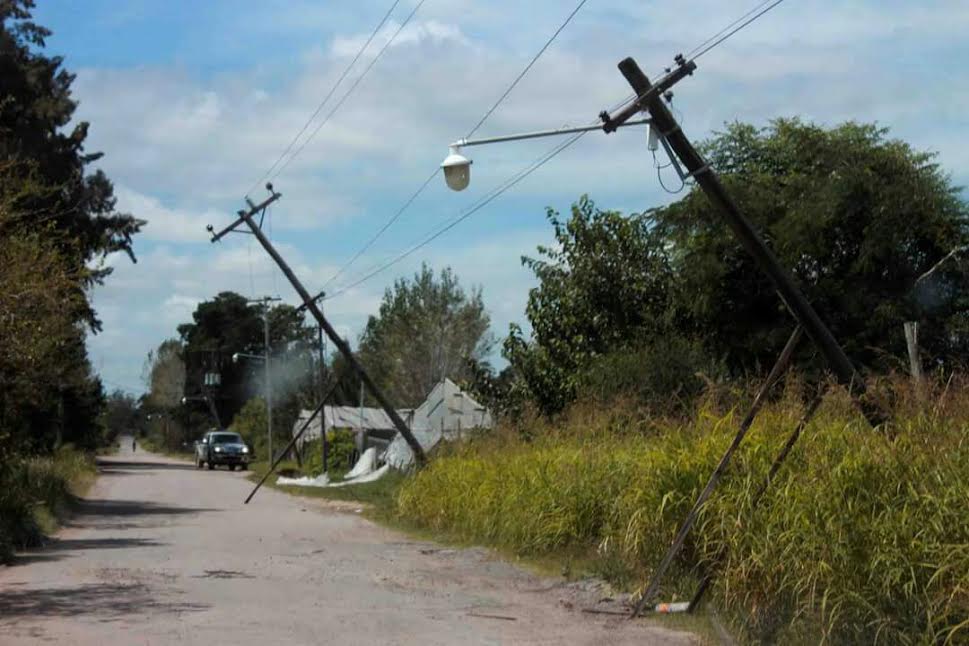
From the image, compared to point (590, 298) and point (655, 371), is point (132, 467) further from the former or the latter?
point (655, 371)

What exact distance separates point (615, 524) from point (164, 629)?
19.4 feet

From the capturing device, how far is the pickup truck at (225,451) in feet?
212

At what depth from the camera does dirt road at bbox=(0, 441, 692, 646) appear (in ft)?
35.8

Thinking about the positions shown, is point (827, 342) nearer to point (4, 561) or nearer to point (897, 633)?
point (897, 633)

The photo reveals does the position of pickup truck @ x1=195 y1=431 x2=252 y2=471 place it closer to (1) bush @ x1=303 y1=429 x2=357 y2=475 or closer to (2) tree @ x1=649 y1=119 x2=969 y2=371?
(1) bush @ x1=303 y1=429 x2=357 y2=475

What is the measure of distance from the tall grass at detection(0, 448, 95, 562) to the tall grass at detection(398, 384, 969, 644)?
8.63 m

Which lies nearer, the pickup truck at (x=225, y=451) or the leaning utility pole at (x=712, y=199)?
the leaning utility pole at (x=712, y=199)

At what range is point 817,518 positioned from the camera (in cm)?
980

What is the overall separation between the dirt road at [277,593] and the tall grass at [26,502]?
1.59 feet

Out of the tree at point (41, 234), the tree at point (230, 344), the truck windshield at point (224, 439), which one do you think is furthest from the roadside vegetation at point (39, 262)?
the tree at point (230, 344)

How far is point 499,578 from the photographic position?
1611cm

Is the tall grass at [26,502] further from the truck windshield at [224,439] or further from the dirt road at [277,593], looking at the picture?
the truck windshield at [224,439]

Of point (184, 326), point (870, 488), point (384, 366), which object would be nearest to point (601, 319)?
point (870, 488)

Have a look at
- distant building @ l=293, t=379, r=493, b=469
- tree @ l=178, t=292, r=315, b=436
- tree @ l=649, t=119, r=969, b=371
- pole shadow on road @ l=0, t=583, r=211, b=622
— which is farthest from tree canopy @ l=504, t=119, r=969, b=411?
tree @ l=178, t=292, r=315, b=436
